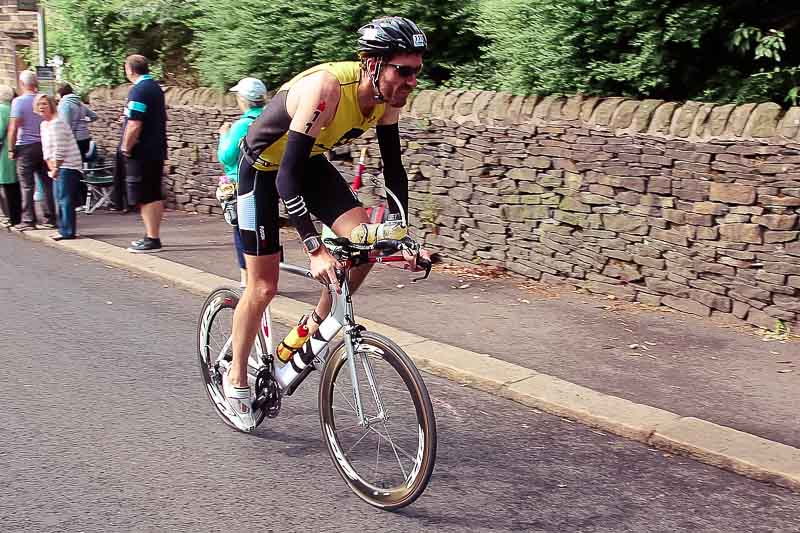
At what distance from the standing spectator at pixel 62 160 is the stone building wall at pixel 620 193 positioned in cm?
370

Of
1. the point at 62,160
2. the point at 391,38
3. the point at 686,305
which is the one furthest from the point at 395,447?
the point at 62,160

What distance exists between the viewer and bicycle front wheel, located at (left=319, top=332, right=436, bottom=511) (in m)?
3.81

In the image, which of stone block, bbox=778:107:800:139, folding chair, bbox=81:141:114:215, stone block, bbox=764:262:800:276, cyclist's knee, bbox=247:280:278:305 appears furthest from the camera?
folding chair, bbox=81:141:114:215

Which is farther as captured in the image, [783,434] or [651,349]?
[651,349]

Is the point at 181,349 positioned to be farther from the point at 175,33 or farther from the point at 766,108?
the point at 175,33

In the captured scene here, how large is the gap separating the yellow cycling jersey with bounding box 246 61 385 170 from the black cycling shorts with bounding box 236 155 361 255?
82 millimetres

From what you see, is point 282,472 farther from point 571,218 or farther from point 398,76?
point 571,218

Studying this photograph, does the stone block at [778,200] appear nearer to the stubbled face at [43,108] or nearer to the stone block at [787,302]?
the stone block at [787,302]

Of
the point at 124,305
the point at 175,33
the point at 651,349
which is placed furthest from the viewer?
the point at 175,33

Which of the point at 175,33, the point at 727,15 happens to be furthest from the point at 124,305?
the point at 175,33

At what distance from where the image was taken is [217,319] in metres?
5.08

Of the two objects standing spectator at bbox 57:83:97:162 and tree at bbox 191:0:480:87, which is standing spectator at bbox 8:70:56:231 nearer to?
standing spectator at bbox 57:83:97:162

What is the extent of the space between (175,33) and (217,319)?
33.5 ft

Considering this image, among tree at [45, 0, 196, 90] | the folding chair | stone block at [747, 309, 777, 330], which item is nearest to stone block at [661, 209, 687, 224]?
stone block at [747, 309, 777, 330]
